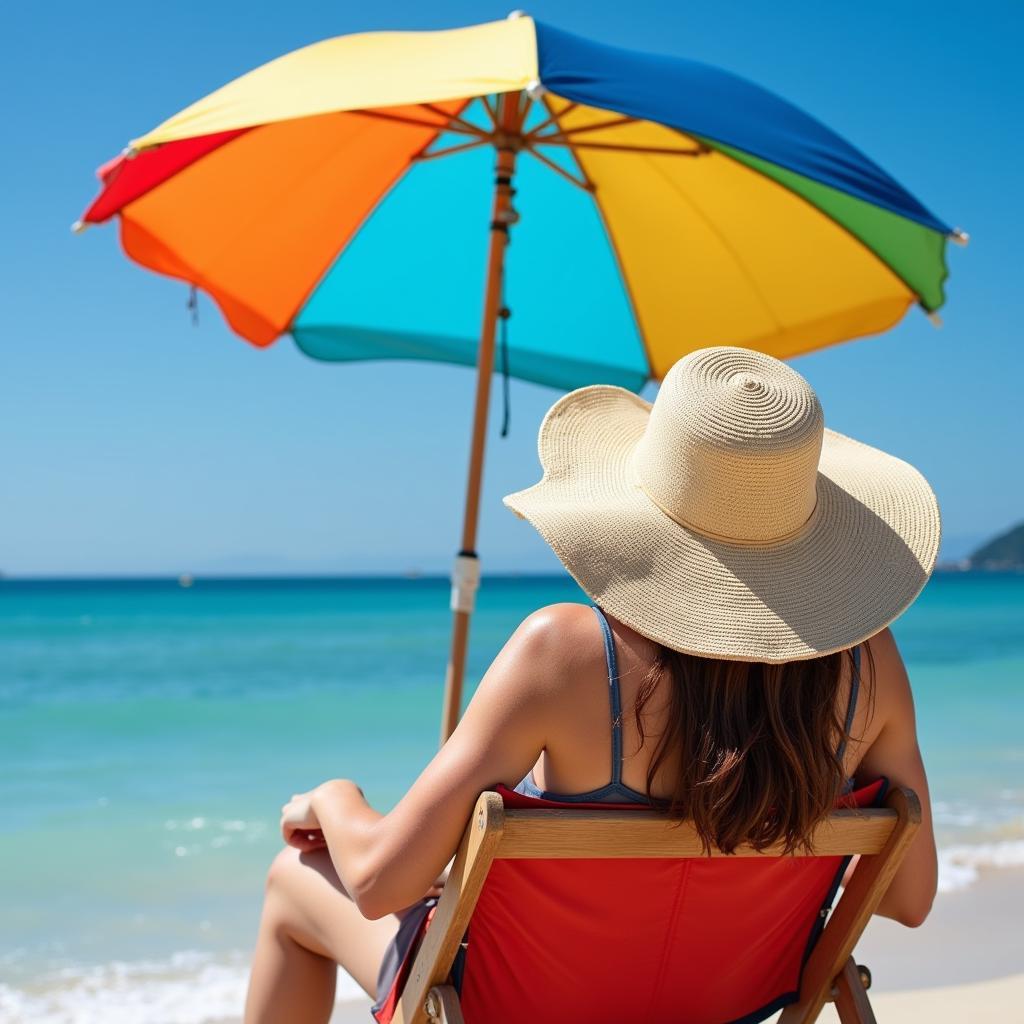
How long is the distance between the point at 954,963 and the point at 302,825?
2.94 meters

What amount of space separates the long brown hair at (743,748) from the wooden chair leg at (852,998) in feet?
1.37

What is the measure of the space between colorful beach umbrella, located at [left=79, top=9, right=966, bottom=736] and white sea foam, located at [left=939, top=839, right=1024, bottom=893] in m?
2.51

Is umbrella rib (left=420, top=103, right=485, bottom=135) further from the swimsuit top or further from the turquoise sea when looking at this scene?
the turquoise sea

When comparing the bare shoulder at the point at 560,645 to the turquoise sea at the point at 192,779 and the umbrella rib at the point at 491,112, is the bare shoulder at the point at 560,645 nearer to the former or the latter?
the umbrella rib at the point at 491,112

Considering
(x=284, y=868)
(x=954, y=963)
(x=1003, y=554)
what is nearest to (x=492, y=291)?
(x=284, y=868)

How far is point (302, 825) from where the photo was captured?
72.4 inches

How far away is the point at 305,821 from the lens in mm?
1828

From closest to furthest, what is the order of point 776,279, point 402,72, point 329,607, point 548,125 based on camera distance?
point 402,72 < point 548,125 < point 776,279 < point 329,607

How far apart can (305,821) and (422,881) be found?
367mm

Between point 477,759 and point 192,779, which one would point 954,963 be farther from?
point 192,779

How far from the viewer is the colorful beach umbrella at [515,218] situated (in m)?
2.39

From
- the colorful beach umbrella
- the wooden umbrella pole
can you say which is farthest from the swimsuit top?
the wooden umbrella pole

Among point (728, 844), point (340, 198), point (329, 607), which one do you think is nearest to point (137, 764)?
point (340, 198)

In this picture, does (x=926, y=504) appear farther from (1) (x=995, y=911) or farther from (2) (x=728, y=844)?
(1) (x=995, y=911)
